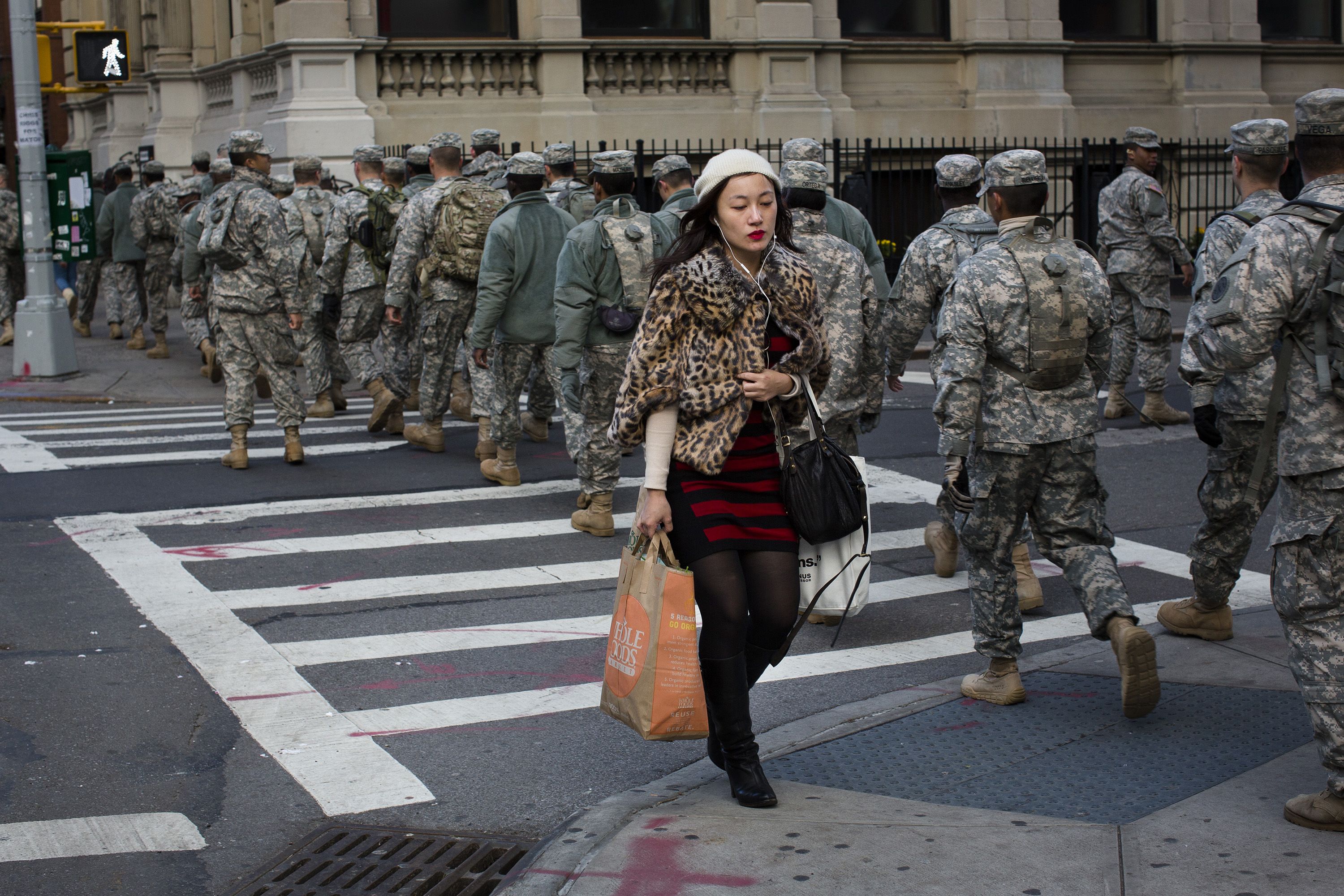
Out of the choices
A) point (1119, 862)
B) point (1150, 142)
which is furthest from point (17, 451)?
point (1119, 862)

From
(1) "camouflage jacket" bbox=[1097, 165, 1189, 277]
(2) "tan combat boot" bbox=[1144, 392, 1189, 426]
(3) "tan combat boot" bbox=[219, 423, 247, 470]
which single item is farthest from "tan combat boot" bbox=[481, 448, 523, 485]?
(2) "tan combat boot" bbox=[1144, 392, 1189, 426]

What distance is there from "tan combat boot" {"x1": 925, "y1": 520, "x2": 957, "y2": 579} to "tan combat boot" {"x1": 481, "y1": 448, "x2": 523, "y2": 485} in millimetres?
3388

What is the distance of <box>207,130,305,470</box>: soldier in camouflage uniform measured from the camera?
33.8ft

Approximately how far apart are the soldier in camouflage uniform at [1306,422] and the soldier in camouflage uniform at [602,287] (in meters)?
4.34

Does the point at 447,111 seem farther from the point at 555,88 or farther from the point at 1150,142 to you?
the point at 1150,142

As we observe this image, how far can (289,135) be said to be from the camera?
63.4ft

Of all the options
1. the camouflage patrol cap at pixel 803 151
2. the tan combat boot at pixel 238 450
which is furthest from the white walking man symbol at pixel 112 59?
the camouflage patrol cap at pixel 803 151

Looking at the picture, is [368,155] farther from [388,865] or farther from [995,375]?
[388,865]

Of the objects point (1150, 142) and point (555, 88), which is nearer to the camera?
point (1150, 142)

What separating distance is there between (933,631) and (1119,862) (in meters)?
2.82

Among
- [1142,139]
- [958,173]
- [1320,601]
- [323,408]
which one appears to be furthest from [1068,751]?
[323,408]

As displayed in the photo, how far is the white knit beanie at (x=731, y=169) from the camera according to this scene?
14.4 feet

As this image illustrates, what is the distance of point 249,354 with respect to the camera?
10492mm

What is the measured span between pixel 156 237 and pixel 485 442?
8.64 m
